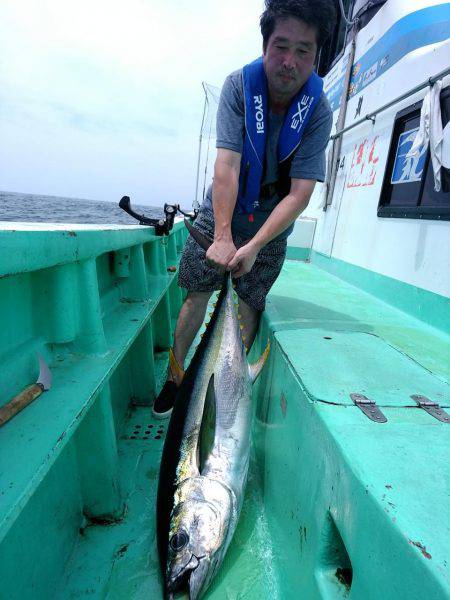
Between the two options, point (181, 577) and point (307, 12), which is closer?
point (181, 577)

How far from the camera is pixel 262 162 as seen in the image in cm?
217

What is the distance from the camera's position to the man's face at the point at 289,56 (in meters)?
1.81

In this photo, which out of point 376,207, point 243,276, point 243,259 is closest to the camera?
point 243,259

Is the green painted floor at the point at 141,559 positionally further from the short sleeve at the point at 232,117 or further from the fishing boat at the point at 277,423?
the short sleeve at the point at 232,117

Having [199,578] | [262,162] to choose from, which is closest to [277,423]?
[199,578]


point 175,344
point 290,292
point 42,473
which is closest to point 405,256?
point 290,292

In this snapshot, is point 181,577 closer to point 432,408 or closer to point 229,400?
point 229,400

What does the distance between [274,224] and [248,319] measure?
70 cm

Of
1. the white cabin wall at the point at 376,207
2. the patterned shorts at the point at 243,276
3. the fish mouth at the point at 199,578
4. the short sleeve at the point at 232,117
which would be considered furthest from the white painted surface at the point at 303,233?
the fish mouth at the point at 199,578

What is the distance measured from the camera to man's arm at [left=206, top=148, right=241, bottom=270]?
2.01 metres

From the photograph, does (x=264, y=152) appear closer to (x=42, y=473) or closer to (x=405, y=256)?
(x=405, y=256)

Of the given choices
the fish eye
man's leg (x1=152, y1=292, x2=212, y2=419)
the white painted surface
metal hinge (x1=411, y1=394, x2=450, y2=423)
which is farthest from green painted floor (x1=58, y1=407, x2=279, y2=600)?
the white painted surface

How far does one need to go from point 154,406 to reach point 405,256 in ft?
7.44

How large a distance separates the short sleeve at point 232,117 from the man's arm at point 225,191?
5 cm
